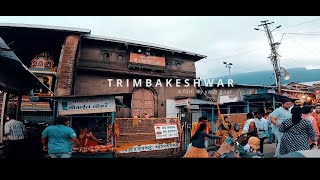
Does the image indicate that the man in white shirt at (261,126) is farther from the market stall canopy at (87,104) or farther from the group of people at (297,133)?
the market stall canopy at (87,104)

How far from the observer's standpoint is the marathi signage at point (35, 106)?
6.93 m

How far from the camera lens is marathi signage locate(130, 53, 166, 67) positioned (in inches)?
275

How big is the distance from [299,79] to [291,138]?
2832 millimetres

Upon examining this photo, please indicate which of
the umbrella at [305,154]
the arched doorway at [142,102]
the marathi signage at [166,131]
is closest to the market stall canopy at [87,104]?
the arched doorway at [142,102]

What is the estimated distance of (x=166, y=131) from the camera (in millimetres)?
7520

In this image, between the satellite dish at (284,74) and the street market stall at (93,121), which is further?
the satellite dish at (284,74)

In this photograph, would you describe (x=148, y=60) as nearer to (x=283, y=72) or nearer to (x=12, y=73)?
(x=12, y=73)

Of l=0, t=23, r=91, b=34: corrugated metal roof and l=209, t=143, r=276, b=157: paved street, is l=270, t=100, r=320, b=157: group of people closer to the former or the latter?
l=209, t=143, r=276, b=157: paved street

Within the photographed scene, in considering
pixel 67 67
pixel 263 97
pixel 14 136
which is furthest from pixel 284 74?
pixel 14 136

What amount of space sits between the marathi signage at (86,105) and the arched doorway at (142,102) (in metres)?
0.69

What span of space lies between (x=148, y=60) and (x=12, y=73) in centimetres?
317
